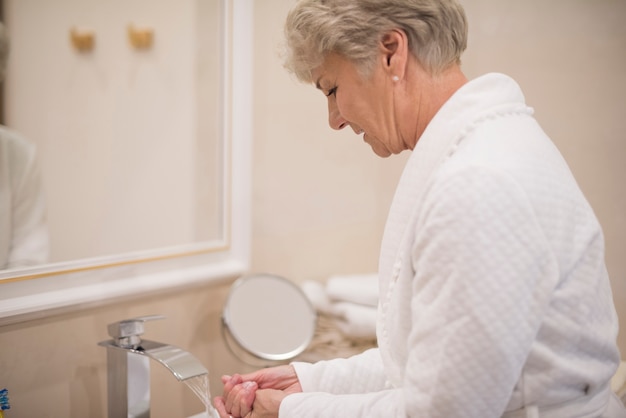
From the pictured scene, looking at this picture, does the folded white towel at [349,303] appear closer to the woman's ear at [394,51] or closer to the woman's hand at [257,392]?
the woman's hand at [257,392]

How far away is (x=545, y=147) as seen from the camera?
2.70 ft

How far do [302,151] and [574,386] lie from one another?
103 centimetres

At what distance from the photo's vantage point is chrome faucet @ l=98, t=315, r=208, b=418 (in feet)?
3.74

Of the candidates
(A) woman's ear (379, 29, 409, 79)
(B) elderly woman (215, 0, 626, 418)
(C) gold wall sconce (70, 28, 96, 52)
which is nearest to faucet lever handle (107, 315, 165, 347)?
(B) elderly woman (215, 0, 626, 418)

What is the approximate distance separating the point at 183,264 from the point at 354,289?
1.53 feet

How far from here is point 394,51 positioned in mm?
883

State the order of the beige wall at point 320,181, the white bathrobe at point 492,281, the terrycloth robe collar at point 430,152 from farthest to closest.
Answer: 1. the beige wall at point 320,181
2. the terrycloth robe collar at point 430,152
3. the white bathrobe at point 492,281

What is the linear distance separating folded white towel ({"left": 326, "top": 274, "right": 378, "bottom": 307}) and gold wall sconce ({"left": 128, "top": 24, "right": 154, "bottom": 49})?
30.1 inches

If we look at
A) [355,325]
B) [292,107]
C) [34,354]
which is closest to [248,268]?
[355,325]

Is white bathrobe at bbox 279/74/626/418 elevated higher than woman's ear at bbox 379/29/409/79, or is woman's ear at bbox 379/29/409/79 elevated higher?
woman's ear at bbox 379/29/409/79

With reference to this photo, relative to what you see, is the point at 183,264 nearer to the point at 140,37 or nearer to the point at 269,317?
the point at 269,317

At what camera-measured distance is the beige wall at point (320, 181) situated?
1.22 m

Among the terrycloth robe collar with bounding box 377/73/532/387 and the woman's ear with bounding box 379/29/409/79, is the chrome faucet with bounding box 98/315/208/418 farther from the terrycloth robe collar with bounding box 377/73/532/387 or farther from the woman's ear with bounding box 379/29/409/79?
the woman's ear with bounding box 379/29/409/79

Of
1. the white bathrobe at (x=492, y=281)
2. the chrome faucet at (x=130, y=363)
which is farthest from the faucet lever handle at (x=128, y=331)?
the white bathrobe at (x=492, y=281)
